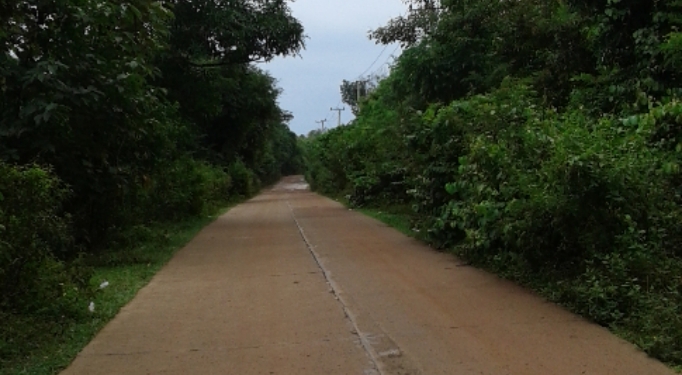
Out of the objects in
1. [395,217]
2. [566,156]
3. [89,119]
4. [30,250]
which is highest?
[89,119]

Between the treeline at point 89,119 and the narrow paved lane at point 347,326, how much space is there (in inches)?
43.3

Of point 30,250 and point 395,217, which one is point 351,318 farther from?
point 395,217

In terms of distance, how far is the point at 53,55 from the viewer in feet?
33.6

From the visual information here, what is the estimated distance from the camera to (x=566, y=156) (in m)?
7.74

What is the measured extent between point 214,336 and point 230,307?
1354 millimetres

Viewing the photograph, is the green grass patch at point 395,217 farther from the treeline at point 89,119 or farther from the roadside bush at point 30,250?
the roadside bush at point 30,250

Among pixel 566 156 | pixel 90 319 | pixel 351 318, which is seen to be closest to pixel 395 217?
pixel 566 156

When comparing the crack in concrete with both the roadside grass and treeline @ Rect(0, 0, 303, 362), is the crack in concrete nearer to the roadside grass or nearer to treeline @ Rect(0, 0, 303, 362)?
the roadside grass

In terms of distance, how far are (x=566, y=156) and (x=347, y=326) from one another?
305 centimetres

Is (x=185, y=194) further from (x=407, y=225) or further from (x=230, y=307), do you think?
(x=230, y=307)

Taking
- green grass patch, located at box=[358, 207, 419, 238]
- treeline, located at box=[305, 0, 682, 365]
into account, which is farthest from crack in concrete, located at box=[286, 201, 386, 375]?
green grass patch, located at box=[358, 207, 419, 238]

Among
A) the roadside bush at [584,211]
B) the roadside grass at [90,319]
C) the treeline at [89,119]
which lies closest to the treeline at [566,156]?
the roadside bush at [584,211]

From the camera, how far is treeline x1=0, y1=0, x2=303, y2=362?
23.4ft

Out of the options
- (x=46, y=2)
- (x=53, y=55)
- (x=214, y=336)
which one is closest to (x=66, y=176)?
(x=53, y=55)
